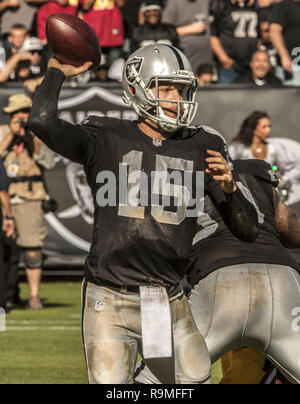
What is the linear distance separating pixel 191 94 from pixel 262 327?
1.21m

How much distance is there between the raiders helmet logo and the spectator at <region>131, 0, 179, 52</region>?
8950 mm

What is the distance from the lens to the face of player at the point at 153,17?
13.3 meters

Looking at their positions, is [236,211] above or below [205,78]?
above

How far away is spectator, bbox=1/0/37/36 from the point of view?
14352 mm

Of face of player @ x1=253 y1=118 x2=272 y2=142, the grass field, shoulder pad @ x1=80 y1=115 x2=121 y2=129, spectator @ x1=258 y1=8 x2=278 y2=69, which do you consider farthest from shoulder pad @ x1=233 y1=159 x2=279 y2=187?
spectator @ x1=258 y1=8 x2=278 y2=69

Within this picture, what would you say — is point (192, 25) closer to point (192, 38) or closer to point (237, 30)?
point (192, 38)

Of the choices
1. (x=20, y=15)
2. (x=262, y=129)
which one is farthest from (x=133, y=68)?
(x=20, y=15)

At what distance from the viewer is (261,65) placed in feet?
42.8

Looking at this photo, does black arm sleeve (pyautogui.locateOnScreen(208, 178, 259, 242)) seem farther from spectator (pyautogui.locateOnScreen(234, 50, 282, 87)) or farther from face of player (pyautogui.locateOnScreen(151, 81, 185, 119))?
spectator (pyautogui.locateOnScreen(234, 50, 282, 87))

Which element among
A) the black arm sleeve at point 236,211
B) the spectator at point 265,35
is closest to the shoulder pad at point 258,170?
the black arm sleeve at point 236,211

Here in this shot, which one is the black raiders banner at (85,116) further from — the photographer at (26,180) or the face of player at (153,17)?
the face of player at (153,17)

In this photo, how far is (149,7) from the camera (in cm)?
1336

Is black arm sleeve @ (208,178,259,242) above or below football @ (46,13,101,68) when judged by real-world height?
below

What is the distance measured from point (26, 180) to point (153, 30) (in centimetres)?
369
